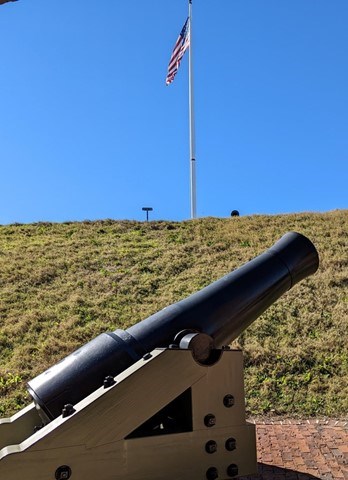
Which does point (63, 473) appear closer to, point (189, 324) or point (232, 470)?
point (232, 470)

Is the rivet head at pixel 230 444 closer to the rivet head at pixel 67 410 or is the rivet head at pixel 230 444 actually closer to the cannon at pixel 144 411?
the cannon at pixel 144 411

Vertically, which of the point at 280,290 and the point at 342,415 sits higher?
the point at 280,290

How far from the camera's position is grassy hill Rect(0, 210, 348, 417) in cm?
795

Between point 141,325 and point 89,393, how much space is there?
628 millimetres

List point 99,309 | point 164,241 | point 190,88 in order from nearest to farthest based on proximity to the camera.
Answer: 1. point 99,309
2. point 164,241
3. point 190,88

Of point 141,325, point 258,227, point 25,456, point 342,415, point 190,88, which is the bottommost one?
point 342,415

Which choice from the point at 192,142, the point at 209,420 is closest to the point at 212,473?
the point at 209,420

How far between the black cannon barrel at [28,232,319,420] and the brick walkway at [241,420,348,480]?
1367 millimetres

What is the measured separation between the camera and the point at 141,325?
3.63 metres

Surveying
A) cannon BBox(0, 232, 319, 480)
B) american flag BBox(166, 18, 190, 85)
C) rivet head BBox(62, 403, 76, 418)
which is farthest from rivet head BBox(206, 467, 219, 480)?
american flag BBox(166, 18, 190, 85)

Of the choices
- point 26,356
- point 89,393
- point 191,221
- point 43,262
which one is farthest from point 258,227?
point 89,393

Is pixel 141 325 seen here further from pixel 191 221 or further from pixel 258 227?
pixel 191 221

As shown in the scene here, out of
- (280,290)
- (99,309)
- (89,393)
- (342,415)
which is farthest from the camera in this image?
(99,309)

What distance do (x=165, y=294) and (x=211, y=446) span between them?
891 cm
